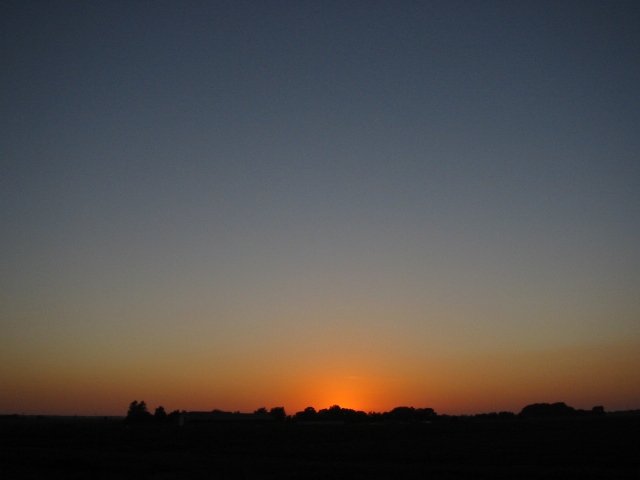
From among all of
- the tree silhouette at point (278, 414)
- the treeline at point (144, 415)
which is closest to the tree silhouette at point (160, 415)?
the treeline at point (144, 415)

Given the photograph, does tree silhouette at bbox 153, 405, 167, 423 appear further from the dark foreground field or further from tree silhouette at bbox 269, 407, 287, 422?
the dark foreground field

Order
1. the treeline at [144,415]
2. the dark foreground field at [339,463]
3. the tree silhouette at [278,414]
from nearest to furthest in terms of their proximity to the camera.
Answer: the dark foreground field at [339,463] → the treeline at [144,415] → the tree silhouette at [278,414]

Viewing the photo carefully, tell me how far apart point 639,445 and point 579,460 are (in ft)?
48.5

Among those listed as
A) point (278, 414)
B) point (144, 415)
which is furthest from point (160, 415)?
point (278, 414)

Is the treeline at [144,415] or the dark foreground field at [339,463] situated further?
the treeline at [144,415]

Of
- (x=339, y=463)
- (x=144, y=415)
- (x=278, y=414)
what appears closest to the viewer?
(x=339, y=463)

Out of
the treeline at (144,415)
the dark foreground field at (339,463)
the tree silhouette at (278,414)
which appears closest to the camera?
the dark foreground field at (339,463)

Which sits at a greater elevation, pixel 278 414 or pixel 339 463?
pixel 278 414

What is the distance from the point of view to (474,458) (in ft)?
133

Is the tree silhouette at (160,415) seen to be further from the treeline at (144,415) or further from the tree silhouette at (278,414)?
the tree silhouette at (278,414)

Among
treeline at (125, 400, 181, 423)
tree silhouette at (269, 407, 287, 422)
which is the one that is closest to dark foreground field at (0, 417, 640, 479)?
treeline at (125, 400, 181, 423)

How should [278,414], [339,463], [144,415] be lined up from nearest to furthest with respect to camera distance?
[339,463]
[144,415]
[278,414]

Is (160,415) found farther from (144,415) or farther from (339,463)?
(339,463)

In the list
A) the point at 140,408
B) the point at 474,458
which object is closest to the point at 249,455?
the point at 474,458
